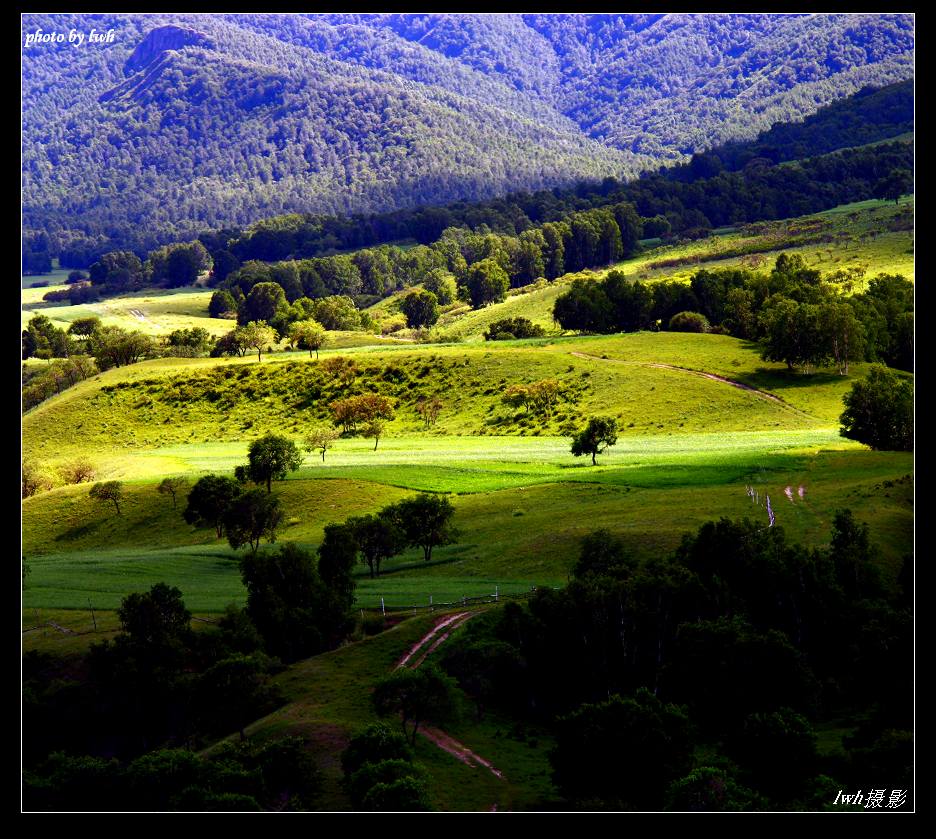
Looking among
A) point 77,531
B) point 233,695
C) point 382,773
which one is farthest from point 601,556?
point 77,531

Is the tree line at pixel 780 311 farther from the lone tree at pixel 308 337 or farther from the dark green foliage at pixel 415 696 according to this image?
the dark green foliage at pixel 415 696

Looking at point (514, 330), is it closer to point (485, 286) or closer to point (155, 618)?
point (485, 286)

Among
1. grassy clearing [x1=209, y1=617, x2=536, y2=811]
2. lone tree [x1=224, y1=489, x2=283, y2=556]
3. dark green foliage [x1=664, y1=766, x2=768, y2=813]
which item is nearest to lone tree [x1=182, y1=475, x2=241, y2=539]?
lone tree [x1=224, y1=489, x2=283, y2=556]

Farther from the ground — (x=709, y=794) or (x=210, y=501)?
(x=210, y=501)

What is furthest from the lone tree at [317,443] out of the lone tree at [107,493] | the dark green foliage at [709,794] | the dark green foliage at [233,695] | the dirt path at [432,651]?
the dark green foliage at [709,794]
